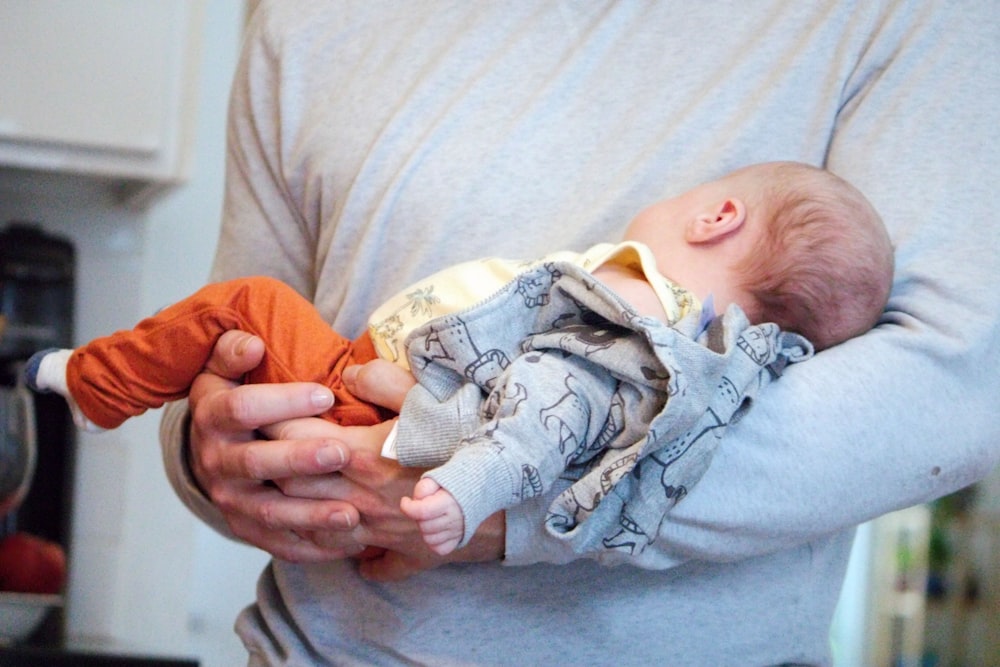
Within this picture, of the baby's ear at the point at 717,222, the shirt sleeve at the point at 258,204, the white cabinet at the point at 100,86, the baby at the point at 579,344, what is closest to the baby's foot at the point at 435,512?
the baby at the point at 579,344

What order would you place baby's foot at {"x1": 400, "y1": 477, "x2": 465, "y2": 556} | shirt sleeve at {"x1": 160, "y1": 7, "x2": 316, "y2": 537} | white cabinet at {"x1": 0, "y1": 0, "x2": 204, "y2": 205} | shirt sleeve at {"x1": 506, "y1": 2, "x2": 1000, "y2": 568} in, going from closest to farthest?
1. baby's foot at {"x1": 400, "y1": 477, "x2": 465, "y2": 556}
2. shirt sleeve at {"x1": 506, "y1": 2, "x2": 1000, "y2": 568}
3. shirt sleeve at {"x1": 160, "y1": 7, "x2": 316, "y2": 537}
4. white cabinet at {"x1": 0, "y1": 0, "x2": 204, "y2": 205}

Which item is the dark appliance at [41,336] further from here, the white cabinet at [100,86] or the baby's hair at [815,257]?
the baby's hair at [815,257]

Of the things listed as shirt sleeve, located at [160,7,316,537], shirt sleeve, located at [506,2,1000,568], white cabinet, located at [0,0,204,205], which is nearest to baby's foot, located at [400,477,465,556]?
shirt sleeve, located at [506,2,1000,568]

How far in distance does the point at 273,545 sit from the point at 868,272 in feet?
1.88

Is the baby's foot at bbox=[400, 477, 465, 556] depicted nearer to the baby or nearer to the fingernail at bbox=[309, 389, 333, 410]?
the baby

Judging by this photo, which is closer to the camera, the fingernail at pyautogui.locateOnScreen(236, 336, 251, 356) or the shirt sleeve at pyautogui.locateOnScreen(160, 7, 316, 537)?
the fingernail at pyautogui.locateOnScreen(236, 336, 251, 356)

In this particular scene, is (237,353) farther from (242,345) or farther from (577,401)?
(577,401)

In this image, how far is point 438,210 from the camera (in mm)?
1014

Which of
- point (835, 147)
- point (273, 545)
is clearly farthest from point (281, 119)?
point (835, 147)

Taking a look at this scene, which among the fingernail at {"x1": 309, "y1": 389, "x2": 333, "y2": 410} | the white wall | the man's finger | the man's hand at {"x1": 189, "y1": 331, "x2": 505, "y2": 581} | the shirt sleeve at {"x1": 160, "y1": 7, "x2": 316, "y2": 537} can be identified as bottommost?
the white wall

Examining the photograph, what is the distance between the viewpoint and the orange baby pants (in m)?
0.93

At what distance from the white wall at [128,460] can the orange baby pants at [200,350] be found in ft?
4.63

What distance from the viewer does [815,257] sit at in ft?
2.98

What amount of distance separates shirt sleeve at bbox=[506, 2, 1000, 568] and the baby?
4 cm
